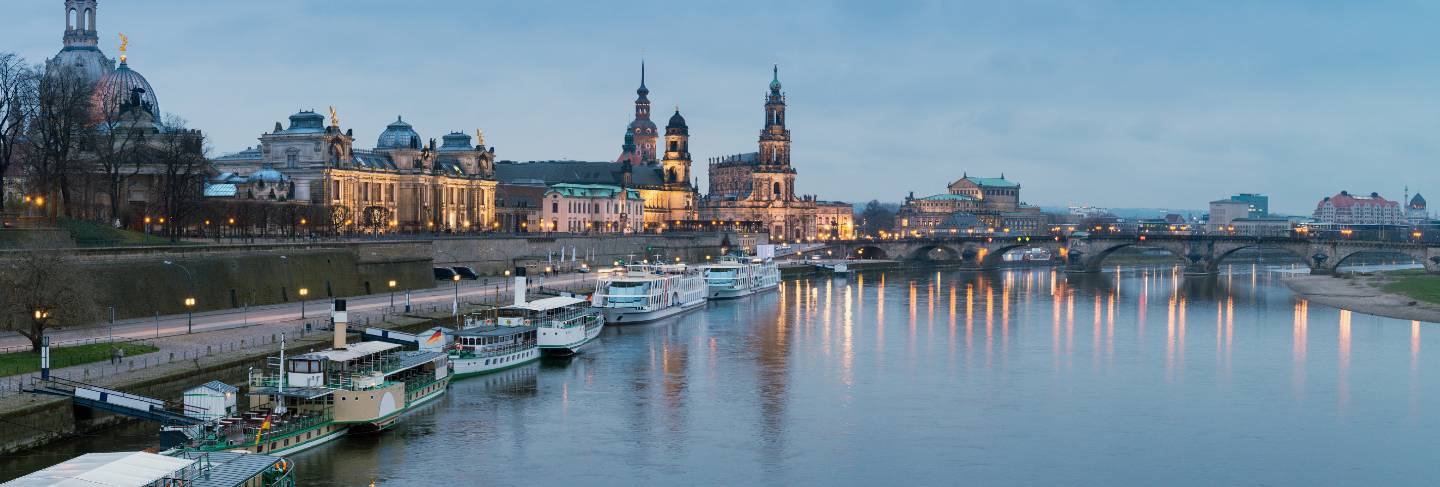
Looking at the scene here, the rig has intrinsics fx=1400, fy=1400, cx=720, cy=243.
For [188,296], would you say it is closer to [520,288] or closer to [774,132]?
[520,288]

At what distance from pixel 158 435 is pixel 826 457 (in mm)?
18107

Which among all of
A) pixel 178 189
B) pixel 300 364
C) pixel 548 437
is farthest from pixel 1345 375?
pixel 178 189

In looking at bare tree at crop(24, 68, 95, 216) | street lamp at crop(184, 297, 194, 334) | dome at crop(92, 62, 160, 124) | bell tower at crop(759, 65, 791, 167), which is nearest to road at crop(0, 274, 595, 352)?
street lamp at crop(184, 297, 194, 334)

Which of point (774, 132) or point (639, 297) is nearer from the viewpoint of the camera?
point (639, 297)

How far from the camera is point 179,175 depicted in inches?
3388

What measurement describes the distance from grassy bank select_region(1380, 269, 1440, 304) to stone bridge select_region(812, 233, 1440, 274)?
13.7 feet

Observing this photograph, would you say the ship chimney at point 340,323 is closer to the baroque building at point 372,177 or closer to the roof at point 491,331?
the roof at point 491,331

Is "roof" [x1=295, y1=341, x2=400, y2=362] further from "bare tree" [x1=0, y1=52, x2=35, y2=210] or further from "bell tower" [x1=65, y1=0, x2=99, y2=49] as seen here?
"bell tower" [x1=65, y1=0, x2=99, y2=49]

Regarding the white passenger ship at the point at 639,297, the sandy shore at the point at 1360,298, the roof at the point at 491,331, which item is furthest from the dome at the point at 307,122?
the sandy shore at the point at 1360,298

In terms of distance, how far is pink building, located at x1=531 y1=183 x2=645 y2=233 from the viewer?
151 meters

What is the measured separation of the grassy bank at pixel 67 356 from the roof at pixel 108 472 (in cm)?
1301

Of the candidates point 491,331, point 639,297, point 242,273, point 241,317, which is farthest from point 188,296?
point 639,297

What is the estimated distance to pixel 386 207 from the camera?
11338 centimetres

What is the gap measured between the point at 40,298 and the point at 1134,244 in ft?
390
